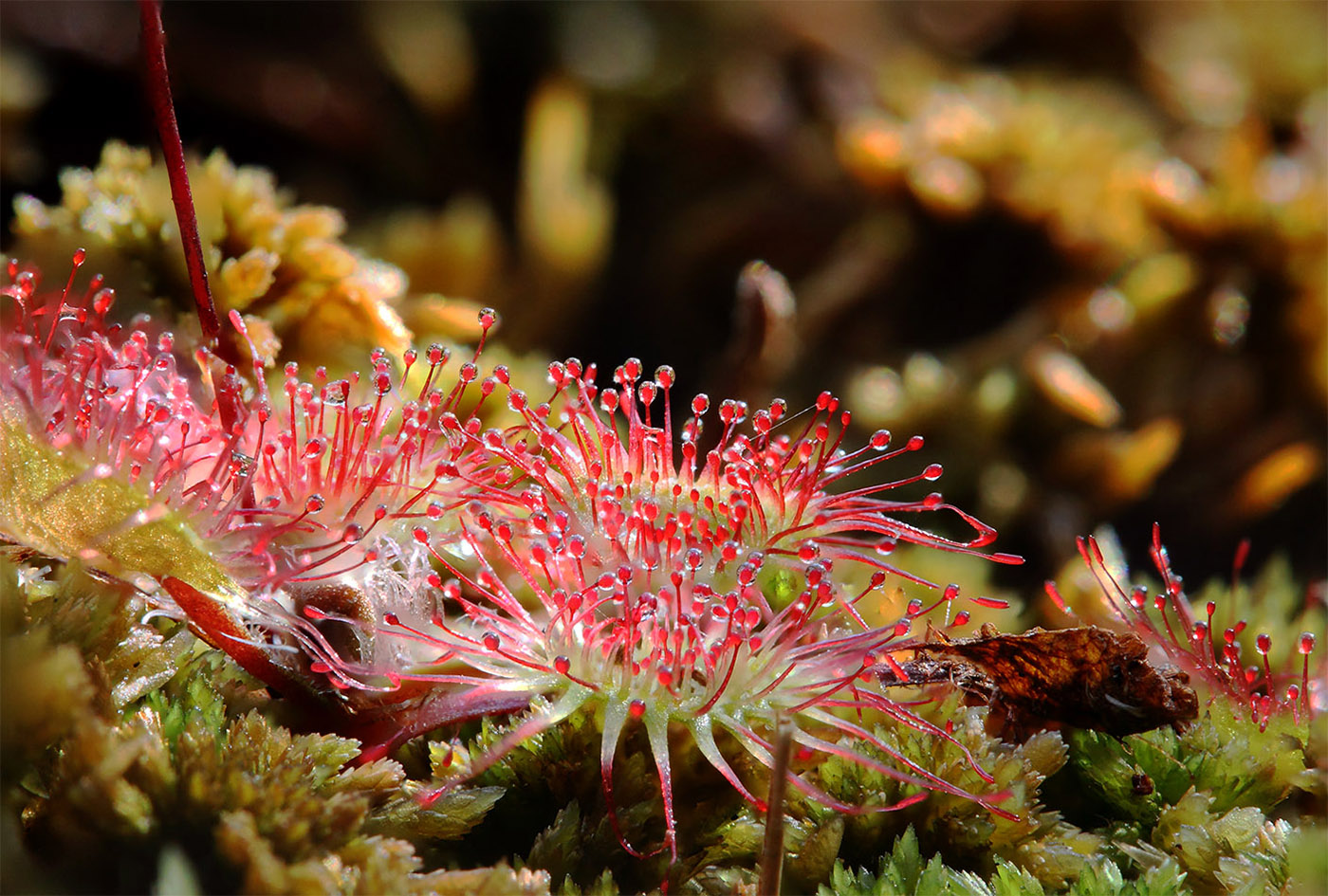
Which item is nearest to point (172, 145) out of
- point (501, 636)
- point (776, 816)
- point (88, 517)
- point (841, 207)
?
point (88, 517)

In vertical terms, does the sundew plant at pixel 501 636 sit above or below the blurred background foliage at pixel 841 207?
below

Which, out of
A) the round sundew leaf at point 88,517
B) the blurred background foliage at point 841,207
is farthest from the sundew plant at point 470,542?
the blurred background foliage at point 841,207

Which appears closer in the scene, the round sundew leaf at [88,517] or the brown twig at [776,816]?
the brown twig at [776,816]

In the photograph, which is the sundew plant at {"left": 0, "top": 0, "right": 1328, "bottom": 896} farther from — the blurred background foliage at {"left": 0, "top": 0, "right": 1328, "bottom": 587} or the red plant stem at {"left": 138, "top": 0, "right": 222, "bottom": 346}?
A: the blurred background foliage at {"left": 0, "top": 0, "right": 1328, "bottom": 587}

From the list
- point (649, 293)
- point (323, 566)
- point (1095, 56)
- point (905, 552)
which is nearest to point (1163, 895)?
point (905, 552)

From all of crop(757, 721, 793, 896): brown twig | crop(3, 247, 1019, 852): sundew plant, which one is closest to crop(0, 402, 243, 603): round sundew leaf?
crop(3, 247, 1019, 852): sundew plant

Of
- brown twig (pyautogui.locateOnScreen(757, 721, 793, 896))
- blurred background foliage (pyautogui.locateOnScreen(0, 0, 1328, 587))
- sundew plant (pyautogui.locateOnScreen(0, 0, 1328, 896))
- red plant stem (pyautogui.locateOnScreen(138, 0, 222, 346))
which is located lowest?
brown twig (pyautogui.locateOnScreen(757, 721, 793, 896))

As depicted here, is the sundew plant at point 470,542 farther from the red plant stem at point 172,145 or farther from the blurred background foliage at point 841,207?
the blurred background foliage at point 841,207
